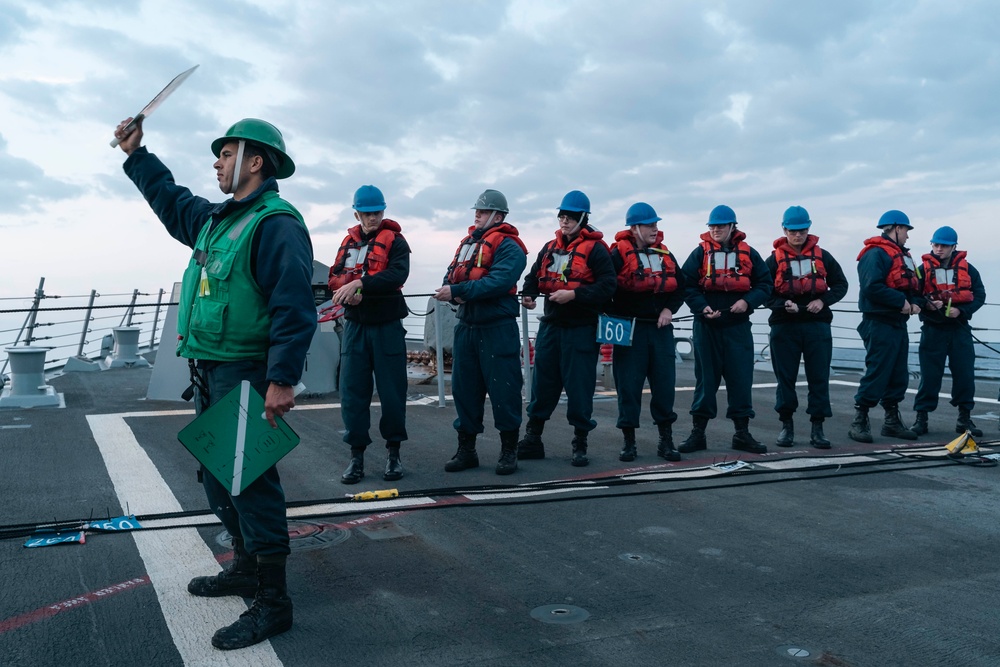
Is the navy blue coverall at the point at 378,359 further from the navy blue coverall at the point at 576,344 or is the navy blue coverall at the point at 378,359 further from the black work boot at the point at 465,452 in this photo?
the navy blue coverall at the point at 576,344

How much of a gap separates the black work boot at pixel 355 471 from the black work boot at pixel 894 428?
5467mm

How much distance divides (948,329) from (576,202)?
15.0ft

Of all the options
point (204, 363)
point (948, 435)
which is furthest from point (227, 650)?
point (948, 435)

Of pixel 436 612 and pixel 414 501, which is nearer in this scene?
pixel 436 612

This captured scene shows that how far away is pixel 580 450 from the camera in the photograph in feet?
22.8

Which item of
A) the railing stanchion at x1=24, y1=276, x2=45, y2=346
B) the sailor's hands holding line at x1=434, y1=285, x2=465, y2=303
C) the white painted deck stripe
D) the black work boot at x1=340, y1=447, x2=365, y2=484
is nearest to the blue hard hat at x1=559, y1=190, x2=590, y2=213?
the sailor's hands holding line at x1=434, y1=285, x2=465, y2=303

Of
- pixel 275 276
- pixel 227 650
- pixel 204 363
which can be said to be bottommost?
pixel 227 650

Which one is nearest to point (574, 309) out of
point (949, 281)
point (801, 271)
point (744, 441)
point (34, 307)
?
point (744, 441)

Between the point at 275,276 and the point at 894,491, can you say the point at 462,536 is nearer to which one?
the point at 275,276

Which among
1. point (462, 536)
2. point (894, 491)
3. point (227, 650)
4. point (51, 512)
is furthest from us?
point (894, 491)

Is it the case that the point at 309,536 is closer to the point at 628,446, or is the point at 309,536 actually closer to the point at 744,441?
the point at 628,446

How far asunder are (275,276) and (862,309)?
23.0 feet

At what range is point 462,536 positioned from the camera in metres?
4.63

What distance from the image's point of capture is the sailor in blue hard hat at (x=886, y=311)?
8305 mm
